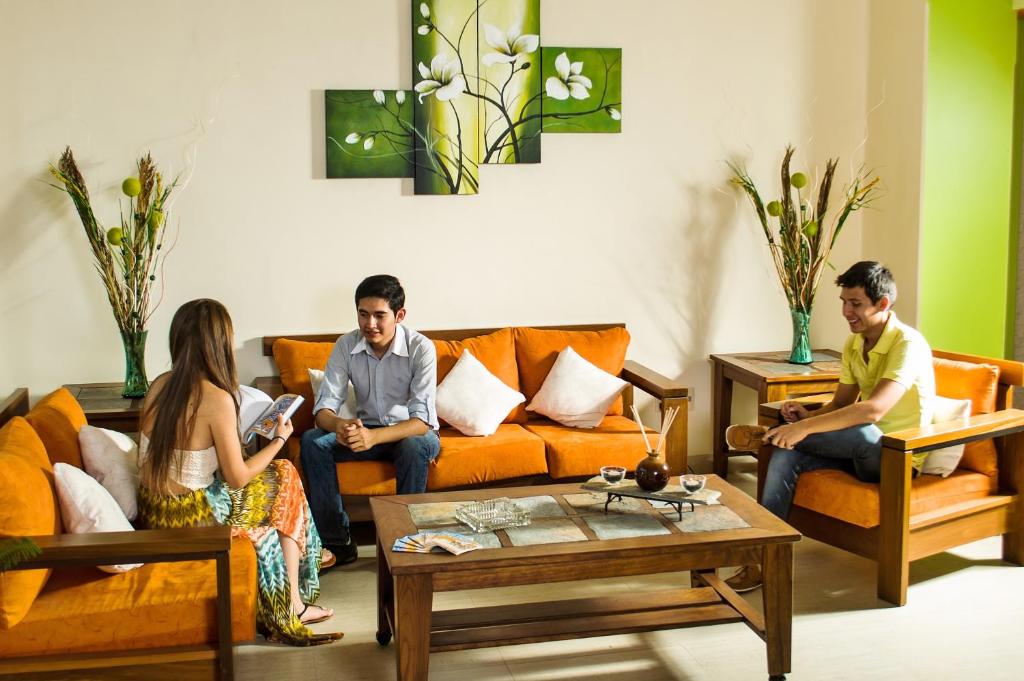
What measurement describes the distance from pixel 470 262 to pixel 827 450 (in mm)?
1974

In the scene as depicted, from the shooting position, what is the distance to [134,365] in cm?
450

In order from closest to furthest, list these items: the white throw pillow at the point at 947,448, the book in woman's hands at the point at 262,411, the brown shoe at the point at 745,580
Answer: the book in woman's hands at the point at 262,411
the brown shoe at the point at 745,580
the white throw pillow at the point at 947,448

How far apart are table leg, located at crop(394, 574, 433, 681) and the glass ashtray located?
12.1 inches

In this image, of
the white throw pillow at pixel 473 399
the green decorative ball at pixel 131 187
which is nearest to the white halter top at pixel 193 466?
the white throw pillow at pixel 473 399

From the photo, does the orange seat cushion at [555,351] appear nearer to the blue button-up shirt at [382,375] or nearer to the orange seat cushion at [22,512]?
the blue button-up shirt at [382,375]

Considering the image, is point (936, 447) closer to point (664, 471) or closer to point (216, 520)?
point (664, 471)

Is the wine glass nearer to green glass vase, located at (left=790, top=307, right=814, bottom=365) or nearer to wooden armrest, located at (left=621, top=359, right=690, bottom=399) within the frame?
wooden armrest, located at (left=621, top=359, right=690, bottom=399)

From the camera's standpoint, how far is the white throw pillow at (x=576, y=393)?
4742mm

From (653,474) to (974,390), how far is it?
5.50 ft

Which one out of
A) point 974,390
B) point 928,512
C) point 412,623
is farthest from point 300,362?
point 974,390

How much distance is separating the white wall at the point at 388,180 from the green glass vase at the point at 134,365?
306 mm

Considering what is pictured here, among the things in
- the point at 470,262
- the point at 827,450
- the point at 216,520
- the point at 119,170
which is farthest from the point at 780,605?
the point at 119,170

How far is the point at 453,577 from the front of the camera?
2934mm

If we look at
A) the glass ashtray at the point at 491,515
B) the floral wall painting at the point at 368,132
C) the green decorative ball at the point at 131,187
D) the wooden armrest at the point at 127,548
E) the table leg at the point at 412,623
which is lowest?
the table leg at the point at 412,623
